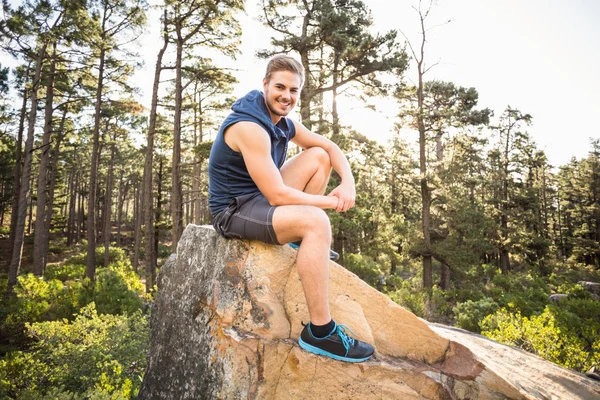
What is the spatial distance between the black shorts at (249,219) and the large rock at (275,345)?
0.52 feet

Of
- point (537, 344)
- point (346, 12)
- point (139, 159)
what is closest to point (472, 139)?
point (346, 12)

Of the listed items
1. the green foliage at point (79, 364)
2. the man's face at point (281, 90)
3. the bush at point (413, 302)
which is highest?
the man's face at point (281, 90)

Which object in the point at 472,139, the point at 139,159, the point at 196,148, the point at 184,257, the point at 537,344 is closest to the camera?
the point at 184,257

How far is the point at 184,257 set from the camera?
2562 millimetres

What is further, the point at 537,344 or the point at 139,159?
the point at 139,159

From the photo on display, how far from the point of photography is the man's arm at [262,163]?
1.88 meters

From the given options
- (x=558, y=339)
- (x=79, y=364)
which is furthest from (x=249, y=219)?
(x=558, y=339)

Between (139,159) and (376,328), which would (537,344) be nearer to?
(376,328)

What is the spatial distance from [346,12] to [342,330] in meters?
10.9

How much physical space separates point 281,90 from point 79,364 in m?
4.74

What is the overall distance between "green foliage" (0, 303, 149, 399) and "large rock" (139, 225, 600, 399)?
4.30 feet

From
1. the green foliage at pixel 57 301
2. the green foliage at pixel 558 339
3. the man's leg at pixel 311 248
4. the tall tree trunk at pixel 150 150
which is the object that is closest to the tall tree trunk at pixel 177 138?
the tall tree trunk at pixel 150 150

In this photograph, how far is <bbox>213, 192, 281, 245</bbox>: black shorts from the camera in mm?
1938

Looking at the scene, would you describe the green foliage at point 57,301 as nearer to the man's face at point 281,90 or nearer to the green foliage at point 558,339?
the man's face at point 281,90
